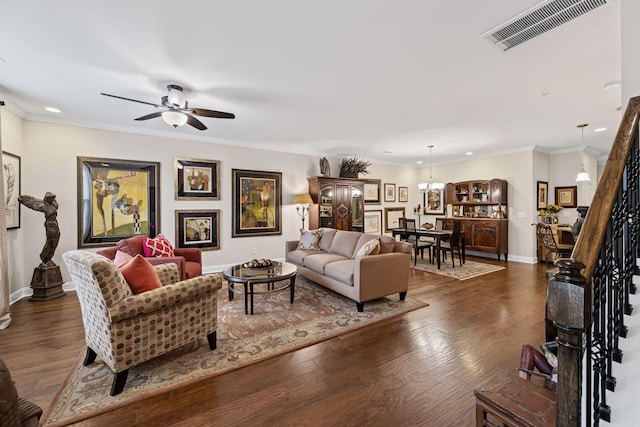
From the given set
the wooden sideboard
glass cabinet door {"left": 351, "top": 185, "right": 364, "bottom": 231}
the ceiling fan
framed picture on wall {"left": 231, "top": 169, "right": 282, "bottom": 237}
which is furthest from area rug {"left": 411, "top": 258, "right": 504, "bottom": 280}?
the ceiling fan

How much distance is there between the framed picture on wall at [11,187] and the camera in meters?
3.33

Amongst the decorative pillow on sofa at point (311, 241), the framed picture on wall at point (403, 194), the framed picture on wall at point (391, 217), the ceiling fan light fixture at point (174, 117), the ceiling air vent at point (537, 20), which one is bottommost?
the decorative pillow on sofa at point (311, 241)

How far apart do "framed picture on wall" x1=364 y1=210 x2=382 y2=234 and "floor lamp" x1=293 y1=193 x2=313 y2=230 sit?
6.52 feet

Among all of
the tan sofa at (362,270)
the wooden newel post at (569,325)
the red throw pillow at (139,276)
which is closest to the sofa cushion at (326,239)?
the tan sofa at (362,270)

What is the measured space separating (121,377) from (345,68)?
10.2 ft

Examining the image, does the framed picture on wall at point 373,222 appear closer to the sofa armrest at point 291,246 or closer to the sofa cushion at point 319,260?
the sofa armrest at point 291,246

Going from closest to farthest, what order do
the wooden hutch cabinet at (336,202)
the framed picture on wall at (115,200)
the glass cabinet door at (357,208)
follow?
the framed picture on wall at (115,200)
the wooden hutch cabinet at (336,202)
the glass cabinet door at (357,208)

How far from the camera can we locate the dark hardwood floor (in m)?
1.71

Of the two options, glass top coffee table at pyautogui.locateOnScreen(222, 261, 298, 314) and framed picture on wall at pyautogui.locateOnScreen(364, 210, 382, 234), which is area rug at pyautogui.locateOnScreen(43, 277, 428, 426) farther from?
framed picture on wall at pyautogui.locateOnScreen(364, 210, 382, 234)

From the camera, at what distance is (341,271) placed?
3553 mm

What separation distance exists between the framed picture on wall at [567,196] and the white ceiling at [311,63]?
2210mm

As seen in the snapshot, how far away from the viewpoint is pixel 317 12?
1812 mm

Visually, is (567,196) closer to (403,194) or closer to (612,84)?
(403,194)

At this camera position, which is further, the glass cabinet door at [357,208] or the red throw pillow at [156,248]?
the glass cabinet door at [357,208]
